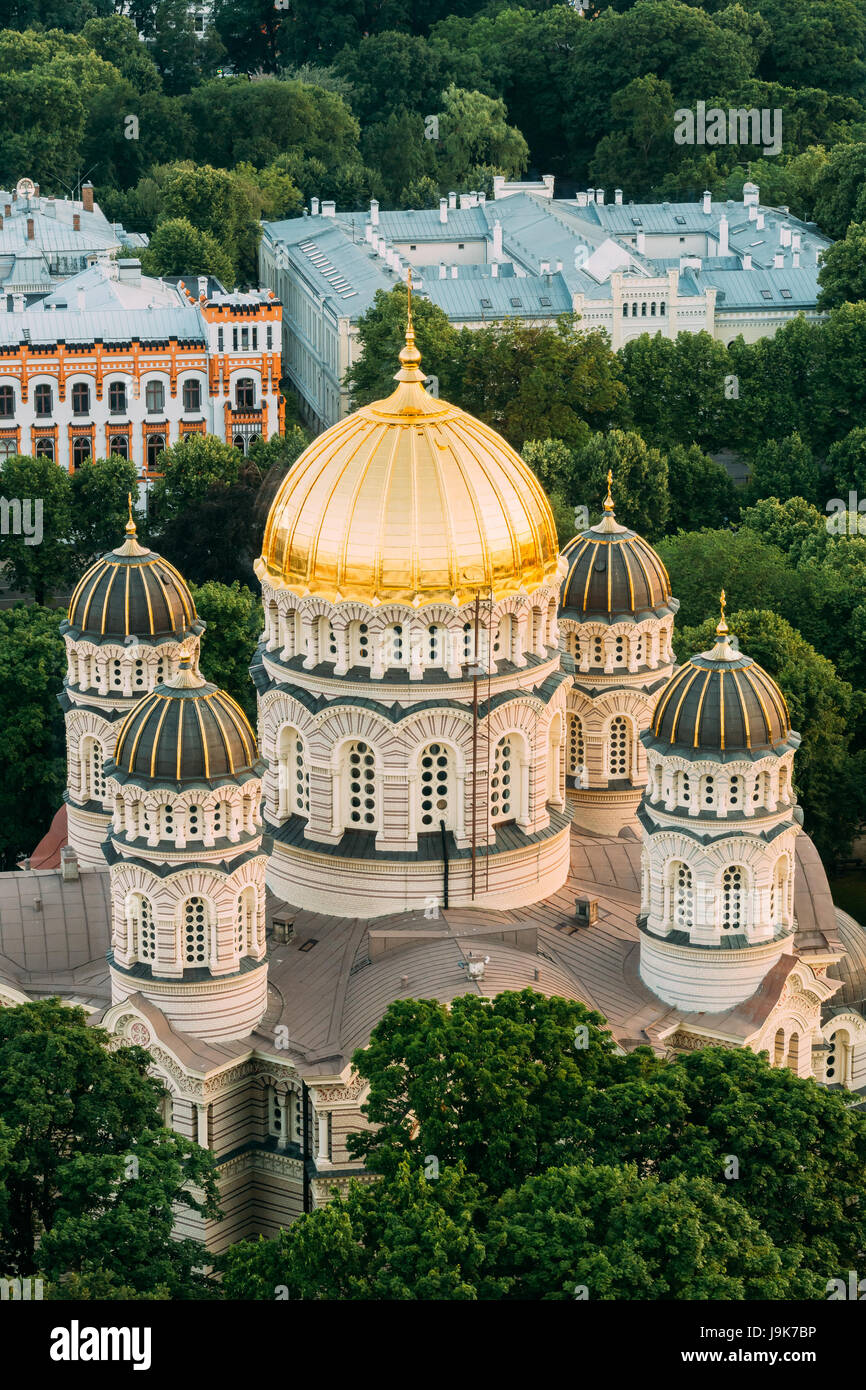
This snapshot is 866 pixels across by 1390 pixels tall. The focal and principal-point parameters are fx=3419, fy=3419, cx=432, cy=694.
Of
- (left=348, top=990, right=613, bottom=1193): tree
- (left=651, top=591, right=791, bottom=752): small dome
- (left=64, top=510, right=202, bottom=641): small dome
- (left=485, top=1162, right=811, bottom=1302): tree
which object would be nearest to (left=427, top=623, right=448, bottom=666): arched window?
(left=651, top=591, right=791, bottom=752): small dome

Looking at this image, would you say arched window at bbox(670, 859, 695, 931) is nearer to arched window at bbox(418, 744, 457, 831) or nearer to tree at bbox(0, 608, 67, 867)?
arched window at bbox(418, 744, 457, 831)

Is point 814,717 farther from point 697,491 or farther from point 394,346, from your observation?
point 394,346

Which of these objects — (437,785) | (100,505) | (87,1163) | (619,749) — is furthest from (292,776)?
(100,505)

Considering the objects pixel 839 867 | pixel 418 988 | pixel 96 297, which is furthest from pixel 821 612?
pixel 96 297

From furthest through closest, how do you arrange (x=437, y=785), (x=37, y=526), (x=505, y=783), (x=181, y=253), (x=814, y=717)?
(x=181, y=253)
(x=37, y=526)
(x=814, y=717)
(x=505, y=783)
(x=437, y=785)

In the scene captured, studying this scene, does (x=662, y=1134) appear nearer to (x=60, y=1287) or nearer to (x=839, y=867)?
(x=60, y=1287)

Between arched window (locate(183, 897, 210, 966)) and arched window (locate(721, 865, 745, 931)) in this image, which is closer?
arched window (locate(183, 897, 210, 966))
